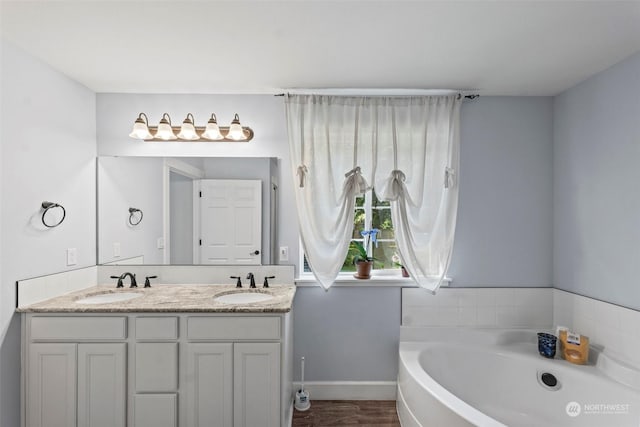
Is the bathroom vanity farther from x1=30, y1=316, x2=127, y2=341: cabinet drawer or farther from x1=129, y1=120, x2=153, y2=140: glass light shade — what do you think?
x1=129, y1=120, x2=153, y2=140: glass light shade

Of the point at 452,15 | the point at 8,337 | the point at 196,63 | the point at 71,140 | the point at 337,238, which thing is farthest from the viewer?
the point at 337,238

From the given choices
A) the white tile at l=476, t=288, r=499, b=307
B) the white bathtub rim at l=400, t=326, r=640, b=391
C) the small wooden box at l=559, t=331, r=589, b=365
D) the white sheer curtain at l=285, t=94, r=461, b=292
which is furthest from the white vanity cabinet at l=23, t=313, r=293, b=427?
the small wooden box at l=559, t=331, r=589, b=365

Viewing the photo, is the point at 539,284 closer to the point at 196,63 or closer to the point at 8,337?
the point at 196,63

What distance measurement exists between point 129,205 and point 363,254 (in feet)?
6.02

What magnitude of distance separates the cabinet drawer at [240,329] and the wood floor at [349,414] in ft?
2.82

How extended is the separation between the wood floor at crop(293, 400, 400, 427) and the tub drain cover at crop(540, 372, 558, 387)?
1.02 metres

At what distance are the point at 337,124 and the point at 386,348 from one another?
1.76 metres

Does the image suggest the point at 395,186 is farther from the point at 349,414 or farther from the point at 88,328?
the point at 88,328

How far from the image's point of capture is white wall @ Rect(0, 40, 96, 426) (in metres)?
1.86

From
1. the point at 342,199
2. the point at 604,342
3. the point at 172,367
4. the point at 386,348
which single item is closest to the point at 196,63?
the point at 342,199

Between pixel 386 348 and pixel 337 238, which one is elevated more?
pixel 337 238

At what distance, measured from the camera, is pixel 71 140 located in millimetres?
2320

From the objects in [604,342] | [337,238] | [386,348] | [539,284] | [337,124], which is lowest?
[386,348]

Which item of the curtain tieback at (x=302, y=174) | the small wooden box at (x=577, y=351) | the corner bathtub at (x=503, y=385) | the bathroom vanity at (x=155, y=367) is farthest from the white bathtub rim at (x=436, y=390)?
the curtain tieback at (x=302, y=174)
